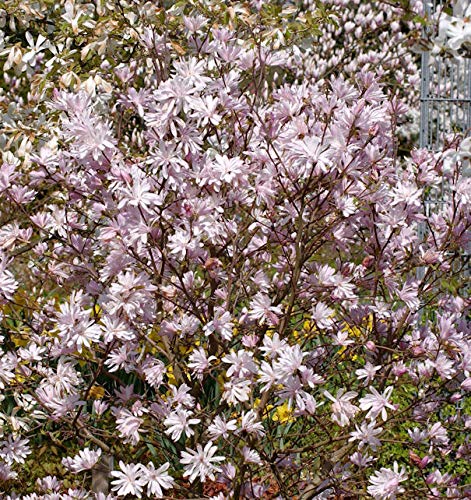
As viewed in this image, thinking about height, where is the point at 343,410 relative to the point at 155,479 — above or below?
above

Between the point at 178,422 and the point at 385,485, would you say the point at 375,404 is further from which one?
the point at 178,422

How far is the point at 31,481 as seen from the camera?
4184mm

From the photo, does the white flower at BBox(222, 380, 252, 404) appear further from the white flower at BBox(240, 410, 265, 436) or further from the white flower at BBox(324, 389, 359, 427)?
the white flower at BBox(324, 389, 359, 427)

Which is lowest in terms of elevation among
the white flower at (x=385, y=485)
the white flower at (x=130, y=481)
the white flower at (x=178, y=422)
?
the white flower at (x=130, y=481)

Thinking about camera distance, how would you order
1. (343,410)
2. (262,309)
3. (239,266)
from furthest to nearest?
1. (239,266)
2. (262,309)
3. (343,410)

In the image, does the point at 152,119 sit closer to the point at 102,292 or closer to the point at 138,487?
the point at 102,292

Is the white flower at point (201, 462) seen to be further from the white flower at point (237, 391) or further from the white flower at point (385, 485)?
the white flower at point (385, 485)

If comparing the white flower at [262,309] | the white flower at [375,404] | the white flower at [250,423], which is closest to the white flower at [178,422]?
the white flower at [250,423]

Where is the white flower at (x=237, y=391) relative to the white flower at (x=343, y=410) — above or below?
above

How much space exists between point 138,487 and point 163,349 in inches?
19.8

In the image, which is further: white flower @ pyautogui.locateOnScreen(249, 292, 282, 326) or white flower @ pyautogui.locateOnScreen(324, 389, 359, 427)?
white flower @ pyautogui.locateOnScreen(249, 292, 282, 326)

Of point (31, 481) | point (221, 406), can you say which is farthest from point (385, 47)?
point (221, 406)

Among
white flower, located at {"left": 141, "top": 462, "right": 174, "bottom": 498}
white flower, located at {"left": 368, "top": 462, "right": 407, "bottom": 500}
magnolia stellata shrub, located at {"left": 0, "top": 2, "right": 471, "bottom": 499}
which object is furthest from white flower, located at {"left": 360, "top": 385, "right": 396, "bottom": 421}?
white flower, located at {"left": 141, "top": 462, "right": 174, "bottom": 498}

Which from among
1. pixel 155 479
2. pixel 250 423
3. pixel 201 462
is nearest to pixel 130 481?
pixel 155 479
